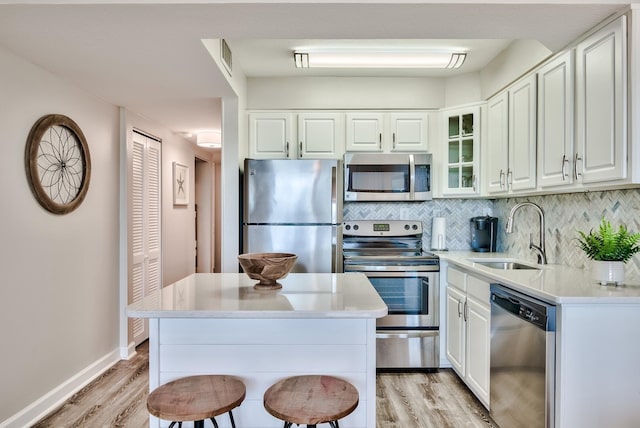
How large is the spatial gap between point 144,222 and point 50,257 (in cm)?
124

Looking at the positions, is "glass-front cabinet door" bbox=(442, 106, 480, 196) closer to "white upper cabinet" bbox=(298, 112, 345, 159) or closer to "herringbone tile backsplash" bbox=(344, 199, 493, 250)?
"herringbone tile backsplash" bbox=(344, 199, 493, 250)

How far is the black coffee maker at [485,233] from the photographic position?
343 cm

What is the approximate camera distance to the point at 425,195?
3.34 m

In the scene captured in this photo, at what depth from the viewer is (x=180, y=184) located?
4.62 metres

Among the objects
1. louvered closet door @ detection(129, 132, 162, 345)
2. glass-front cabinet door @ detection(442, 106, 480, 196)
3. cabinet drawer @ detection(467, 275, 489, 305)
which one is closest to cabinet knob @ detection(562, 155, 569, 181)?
cabinet drawer @ detection(467, 275, 489, 305)

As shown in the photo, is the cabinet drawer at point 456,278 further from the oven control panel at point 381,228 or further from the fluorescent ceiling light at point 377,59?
the fluorescent ceiling light at point 377,59

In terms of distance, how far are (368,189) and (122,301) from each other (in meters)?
2.33

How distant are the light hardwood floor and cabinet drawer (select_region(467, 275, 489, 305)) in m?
0.72

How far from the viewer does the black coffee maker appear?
11.3ft

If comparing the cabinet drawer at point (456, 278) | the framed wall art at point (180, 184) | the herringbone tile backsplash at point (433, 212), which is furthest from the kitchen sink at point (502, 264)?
the framed wall art at point (180, 184)

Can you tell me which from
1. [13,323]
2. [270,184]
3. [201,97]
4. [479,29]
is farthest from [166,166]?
[479,29]

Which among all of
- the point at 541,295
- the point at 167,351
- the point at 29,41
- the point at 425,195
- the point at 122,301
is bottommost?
the point at 122,301

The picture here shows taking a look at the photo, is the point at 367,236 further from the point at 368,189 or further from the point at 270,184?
the point at 270,184

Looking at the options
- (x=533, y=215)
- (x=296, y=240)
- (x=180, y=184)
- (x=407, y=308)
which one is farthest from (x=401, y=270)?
(x=180, y=184)
